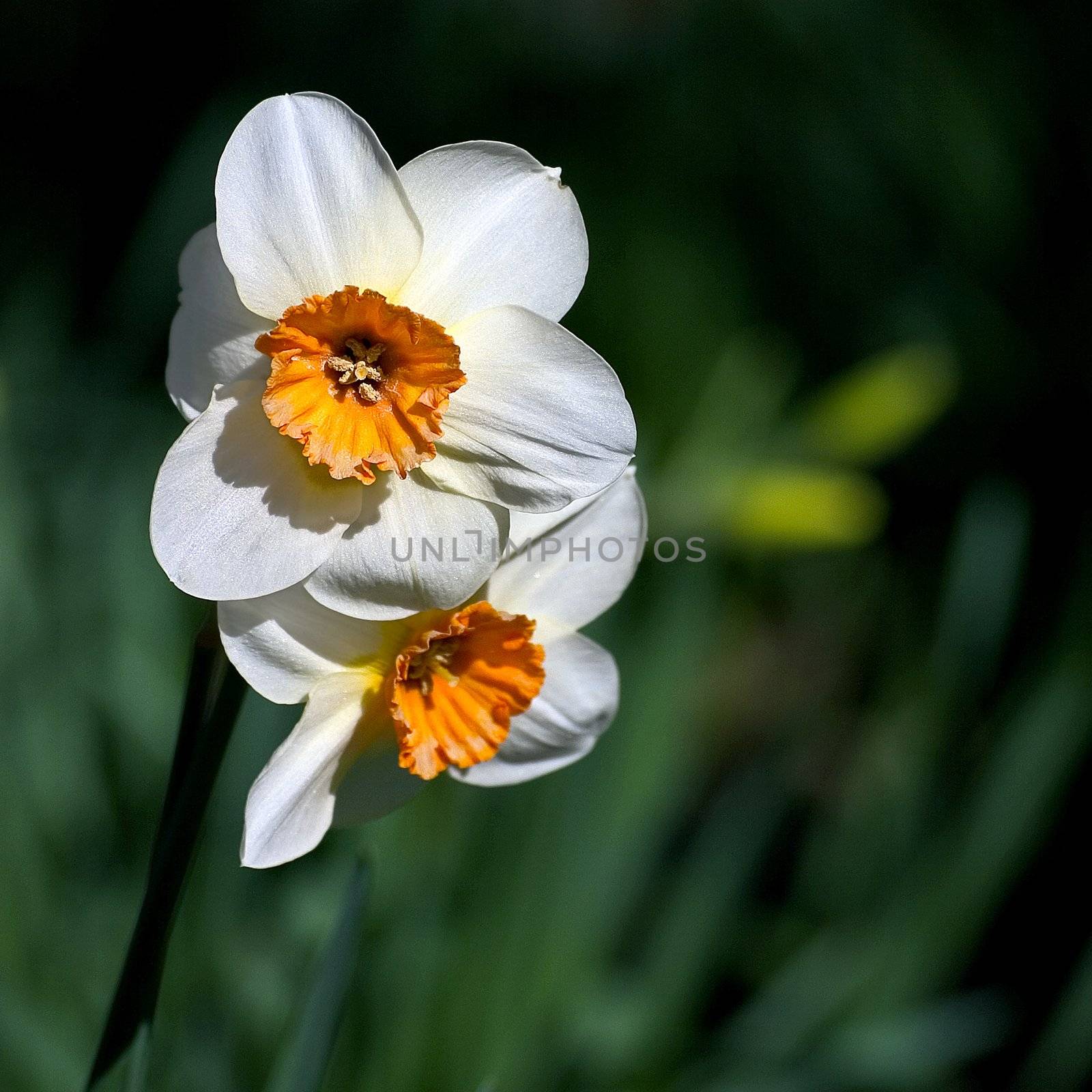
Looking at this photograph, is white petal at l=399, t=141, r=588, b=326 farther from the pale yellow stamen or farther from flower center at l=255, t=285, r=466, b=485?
the pale yellow stamen

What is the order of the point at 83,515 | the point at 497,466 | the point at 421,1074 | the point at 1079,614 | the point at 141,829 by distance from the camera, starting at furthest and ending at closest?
the point at 1079,614 < the point at 83,515 < the point at 141,829 < the point at 421,1074 < the point at 497,466


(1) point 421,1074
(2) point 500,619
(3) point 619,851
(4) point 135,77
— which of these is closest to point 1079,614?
(3) point 619,851

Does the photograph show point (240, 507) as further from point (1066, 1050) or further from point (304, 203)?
point (1066, 1050)

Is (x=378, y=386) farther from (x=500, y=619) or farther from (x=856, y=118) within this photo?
(x=856, y=118)

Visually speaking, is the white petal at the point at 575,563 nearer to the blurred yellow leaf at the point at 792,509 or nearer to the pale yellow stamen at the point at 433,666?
the pale yellow stamen at the point at 433,666

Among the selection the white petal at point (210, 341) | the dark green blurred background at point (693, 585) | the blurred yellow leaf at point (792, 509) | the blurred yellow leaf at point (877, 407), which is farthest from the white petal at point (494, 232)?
the blurred yellow leaf at point (877, 407)

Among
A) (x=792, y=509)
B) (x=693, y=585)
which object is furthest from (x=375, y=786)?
(x=792, y=509)
